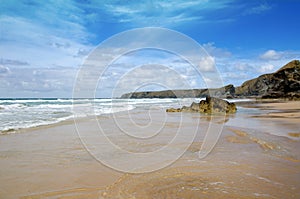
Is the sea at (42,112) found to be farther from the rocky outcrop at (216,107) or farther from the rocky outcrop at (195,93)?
the rocky outcrop at (195,93)

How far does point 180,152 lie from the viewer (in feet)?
20.5

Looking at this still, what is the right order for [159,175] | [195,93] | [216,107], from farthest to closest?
[195,93] → [216,107] → [159,175]

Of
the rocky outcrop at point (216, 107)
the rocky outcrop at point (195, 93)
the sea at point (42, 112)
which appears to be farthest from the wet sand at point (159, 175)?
the rocky outcrop at point (195, 93)

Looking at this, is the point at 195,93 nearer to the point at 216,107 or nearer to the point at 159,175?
the point at 216,107

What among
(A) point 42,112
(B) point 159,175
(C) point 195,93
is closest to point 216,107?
(A) point 42,112

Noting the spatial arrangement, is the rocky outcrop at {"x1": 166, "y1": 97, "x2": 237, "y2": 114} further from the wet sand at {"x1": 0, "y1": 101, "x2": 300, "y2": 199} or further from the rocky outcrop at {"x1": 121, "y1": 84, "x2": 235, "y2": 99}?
the rocky outcrop at {"x1": 121, "y1": 84, "x2": 235, "y2": 99}

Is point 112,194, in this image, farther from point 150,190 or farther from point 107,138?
point 107,138

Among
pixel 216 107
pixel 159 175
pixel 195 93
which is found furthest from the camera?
pixel 195 93

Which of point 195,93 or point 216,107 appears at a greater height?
point 195,93

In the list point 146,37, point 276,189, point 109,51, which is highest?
point 146,37

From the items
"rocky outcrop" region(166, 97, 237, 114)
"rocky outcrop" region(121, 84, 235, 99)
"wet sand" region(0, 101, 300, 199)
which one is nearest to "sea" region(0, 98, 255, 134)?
"wet sand" region(0, 101, 300, 199)

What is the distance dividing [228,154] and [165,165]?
185cm

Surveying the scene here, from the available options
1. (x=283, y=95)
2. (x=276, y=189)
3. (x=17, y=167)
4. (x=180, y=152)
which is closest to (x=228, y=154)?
(x=180, y=152)

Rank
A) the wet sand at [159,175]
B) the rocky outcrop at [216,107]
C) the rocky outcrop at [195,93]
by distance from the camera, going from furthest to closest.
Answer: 1. the rocky outcrop at [195,93]
2. the rocky outcrop at [216,107]
3. the wet sand at [159,175]
